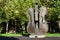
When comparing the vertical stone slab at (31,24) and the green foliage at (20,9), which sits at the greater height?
the green foliage at (20,9)

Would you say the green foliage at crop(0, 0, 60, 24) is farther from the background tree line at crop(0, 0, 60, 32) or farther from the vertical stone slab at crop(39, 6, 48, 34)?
the vertical stone slab at crop(39, 6, 48, 34)

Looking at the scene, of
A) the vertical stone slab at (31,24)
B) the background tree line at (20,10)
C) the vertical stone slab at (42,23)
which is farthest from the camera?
the background tree line at (20,10)

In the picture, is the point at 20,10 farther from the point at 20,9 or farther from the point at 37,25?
the point at 37,25

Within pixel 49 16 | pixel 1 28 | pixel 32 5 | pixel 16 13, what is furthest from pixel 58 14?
pixel 1 28

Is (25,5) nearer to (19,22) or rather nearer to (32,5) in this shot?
(32,5)

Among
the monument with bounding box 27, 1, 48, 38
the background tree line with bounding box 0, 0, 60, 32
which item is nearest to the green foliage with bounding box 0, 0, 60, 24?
the background tree line with bounding box 0, 0, 60, 32

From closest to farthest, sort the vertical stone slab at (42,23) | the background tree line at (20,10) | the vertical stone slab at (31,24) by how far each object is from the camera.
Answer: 1. the vertical stone slab at (31,24)
2. the vertical stone slab at (42,23)
3. the background tree line at (20,10)

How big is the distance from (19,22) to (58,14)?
4312mm

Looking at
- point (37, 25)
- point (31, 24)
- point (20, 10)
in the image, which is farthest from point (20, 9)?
point (31, 24)

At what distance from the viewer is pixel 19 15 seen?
2244 centimetres

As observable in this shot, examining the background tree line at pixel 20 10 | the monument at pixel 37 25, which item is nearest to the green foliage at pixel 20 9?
the background tree line at pixel 20 10

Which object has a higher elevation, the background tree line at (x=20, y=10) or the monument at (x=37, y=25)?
the background tree line at (x=20, y=10)

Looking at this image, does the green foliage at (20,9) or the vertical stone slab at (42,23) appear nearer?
the vertical stone slab at (42,23)

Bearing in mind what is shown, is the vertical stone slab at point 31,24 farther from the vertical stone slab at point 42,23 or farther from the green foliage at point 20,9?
the green foliage at point 20,9
